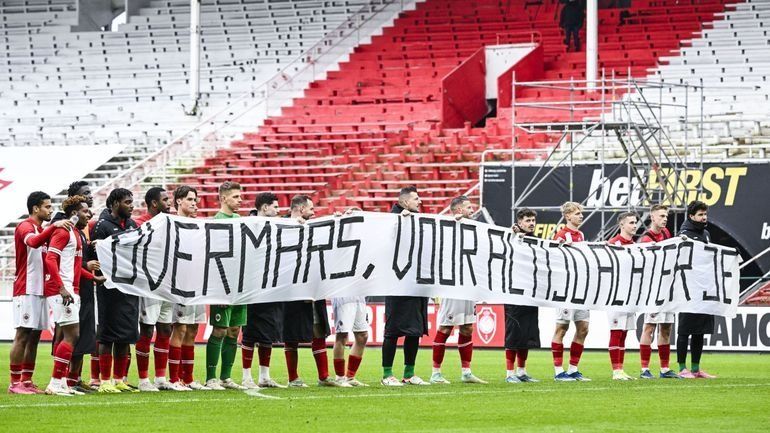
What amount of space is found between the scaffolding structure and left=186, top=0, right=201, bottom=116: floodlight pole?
8613 millimetres

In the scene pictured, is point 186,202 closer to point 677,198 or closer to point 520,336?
point 520,336

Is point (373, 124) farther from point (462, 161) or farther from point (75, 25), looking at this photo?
point (75, 25)

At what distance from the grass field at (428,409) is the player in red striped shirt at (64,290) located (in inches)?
16.3

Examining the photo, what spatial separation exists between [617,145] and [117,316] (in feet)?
62.3

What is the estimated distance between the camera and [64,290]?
13352 millimetres

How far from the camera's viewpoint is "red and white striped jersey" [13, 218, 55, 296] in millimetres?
13719

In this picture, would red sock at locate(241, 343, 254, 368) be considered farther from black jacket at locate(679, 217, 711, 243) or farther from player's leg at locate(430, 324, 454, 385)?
black jacket at locate(679, 217, 711, 243)

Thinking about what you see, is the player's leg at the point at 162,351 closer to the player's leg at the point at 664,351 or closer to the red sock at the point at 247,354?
the red sock at the point at 247,354

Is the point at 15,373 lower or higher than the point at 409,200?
lower

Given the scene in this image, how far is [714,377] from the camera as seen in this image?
55.6 ft

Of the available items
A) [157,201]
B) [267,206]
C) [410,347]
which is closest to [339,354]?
[410,347]

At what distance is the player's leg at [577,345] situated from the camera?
632 inches

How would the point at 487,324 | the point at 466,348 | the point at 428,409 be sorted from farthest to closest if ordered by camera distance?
the point at 487,324
the point at 466,348
the point at 428,409

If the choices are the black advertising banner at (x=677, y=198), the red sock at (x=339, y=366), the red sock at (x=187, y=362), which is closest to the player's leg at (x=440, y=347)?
the red sock at (x=339, y=366)
